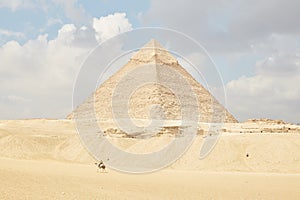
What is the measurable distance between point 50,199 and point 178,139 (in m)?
20.7

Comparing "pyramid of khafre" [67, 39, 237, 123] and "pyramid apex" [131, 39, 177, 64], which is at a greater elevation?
"pyramid apex" [131, 39, 177, 64]

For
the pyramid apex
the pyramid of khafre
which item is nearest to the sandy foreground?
the pyramid of khafre

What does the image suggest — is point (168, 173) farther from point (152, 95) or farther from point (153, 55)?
point (153, 55)

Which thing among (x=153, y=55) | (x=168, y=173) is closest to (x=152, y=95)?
(x=153, y=55)

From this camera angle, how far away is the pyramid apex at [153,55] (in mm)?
83938

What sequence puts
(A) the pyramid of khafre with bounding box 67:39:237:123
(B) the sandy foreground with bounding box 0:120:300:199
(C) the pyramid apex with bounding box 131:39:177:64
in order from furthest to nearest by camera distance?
(C) the pyramid apex with bounding box 131:39:177:64 → (A) the pyramid of khafre with bounding box 67:39:237:123 → (B) the sandy foreground with bounding box 0:120:300:199

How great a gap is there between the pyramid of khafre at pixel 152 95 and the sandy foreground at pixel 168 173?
30.8m

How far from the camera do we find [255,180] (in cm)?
1859

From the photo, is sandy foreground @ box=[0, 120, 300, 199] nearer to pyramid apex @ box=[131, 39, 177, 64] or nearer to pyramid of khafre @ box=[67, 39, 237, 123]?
pyramid of khafre @ box=[67, 39, 237, 123]

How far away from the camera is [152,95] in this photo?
74750mm

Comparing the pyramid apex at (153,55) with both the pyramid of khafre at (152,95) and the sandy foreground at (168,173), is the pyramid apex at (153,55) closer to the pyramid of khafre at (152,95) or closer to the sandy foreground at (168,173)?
the pyramid of khafre at (152,95)

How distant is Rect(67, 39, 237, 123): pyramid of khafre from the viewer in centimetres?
7331

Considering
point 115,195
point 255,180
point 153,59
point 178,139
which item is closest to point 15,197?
point 115,195

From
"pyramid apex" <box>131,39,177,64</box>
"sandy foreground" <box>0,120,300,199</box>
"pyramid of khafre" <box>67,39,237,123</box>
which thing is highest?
"pyramid apex" <box>131,39,177,64</box>
